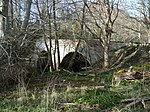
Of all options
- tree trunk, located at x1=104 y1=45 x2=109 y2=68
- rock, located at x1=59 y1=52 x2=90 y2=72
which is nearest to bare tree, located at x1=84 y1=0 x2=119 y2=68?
tree trunk, located at x1=104 y1=45 x2=109 y2=68

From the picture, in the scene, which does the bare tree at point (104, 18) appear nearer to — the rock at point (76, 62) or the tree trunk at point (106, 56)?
the tree trunk at point (106, 56)

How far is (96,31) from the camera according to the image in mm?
15906

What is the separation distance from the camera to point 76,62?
17.5 m

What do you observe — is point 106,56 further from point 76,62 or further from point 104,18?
point 76,62

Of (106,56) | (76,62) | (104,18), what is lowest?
(76,62)

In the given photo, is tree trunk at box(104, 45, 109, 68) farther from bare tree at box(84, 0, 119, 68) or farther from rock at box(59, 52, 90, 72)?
rock at box(59, 52, 90, 72)

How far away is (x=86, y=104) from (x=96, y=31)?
10229 mm

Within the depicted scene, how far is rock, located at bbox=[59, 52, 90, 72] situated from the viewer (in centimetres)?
1698

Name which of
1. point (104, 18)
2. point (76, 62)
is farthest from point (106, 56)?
point (76, 62)

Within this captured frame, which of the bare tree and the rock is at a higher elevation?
the bare tree

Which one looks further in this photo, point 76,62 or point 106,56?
point 76,62

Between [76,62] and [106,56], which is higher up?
[106,56]

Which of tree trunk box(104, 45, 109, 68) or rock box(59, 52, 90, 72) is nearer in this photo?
tree trunk box(104, 45, 109, 68)

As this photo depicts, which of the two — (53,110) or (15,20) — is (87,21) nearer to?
(15,20)
